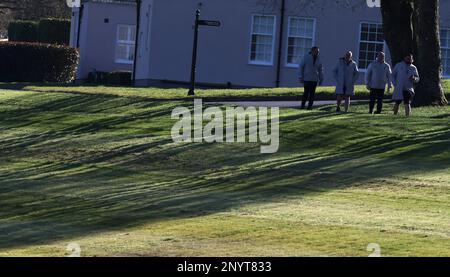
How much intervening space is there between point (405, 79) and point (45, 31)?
3626 centimetres

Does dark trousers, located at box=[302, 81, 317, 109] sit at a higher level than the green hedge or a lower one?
lower

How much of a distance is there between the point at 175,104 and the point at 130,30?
23277mm

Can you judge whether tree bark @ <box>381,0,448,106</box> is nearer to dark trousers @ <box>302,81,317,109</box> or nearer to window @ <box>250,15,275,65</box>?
dark trousers @ <box>302,81,317,109</box>

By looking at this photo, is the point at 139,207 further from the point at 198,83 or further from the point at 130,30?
the point at 130,30

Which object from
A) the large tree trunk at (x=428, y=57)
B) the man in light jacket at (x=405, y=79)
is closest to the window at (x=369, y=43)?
the large tree trunk at (x=428, y=57)

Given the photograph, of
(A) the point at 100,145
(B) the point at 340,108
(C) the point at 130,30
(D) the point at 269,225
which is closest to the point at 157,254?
(D) the point at 269,225

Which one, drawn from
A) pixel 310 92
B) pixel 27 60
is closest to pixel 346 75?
pixel 310 92

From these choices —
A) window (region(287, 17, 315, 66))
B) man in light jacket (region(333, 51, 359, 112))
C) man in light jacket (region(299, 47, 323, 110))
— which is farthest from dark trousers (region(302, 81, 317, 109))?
window (region(287, 17, 315, 66))

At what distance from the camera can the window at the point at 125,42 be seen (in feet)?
181

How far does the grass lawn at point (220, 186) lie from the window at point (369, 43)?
13.2 metres

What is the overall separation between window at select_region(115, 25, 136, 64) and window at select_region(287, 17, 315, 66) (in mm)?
11236

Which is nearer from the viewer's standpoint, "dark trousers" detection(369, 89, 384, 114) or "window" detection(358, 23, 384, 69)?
"dark trousers" detection(369, 89, 384, 114)

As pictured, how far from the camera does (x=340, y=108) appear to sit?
31734mm

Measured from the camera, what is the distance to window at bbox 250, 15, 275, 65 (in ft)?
152
